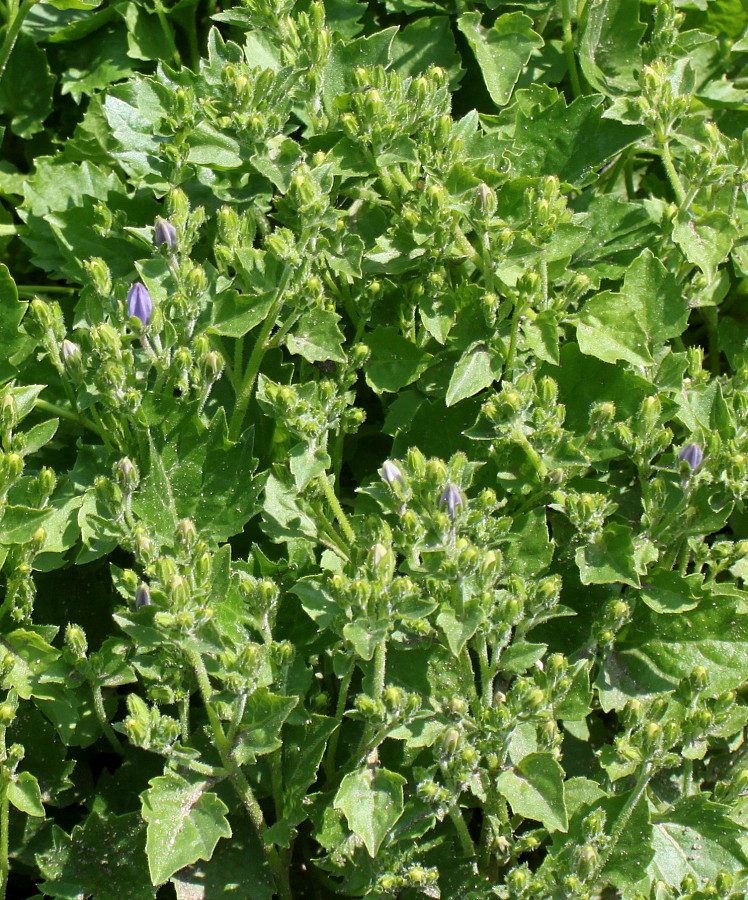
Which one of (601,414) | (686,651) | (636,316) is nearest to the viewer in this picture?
(601,414)

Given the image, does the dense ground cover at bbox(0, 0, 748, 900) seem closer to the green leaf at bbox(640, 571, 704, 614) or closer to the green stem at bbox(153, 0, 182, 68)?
the green leaf at bbox(640, 571, 704, 614)

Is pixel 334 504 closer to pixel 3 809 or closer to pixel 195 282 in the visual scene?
pixel 195 282

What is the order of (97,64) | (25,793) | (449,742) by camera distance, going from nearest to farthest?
(449,742) < (25,793) < (97,64)

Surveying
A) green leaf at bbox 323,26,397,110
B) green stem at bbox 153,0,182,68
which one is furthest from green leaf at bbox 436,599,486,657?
green stem at bbox 153,0,182,68

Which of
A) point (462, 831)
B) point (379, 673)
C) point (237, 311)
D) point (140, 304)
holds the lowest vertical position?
point (462, 831)

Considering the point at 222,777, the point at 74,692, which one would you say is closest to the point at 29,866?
the point at 74,692

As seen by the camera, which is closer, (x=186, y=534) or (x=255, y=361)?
(x=186, y=534)

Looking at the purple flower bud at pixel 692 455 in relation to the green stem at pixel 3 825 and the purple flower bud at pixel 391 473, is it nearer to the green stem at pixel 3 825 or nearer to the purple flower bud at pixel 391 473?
the purple flower bud at pixel 391 473

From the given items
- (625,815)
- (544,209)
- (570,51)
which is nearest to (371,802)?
(625,815)
